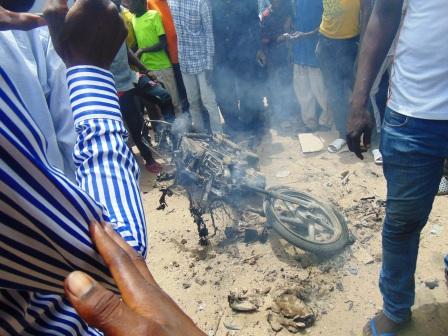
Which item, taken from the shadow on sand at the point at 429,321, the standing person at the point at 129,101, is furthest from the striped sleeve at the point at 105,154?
the standing person at the point at 129,101

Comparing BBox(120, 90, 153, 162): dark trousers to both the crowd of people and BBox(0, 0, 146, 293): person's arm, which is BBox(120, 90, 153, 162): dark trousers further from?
BBox(0, 0, 146, 293): person's arm

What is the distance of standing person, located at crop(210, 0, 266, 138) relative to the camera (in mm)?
5520

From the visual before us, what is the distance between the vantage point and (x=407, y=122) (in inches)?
77.9

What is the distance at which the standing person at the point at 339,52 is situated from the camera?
200 inches

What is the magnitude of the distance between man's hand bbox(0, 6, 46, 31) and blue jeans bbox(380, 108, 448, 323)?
1.81 metres

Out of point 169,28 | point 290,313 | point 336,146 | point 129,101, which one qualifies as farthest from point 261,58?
point 290,313

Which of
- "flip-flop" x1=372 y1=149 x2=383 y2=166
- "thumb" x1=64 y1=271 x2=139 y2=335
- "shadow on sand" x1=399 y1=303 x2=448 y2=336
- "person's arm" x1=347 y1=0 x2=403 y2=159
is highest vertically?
"thumb" x1=64 y1=271 x2=139 y2=335

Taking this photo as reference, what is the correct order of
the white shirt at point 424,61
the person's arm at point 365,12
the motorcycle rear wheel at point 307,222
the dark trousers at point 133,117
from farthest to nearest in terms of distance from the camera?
the dark trousers at point 133,117
the person's arm at point 365,12
the motorcycle rear wheel at point 307,222
the white shirt at point 424,61

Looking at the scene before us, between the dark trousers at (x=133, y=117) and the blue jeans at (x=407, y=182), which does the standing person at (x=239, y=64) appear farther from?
the blue jeans at (x=407, y=182)

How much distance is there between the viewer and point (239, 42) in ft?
18.8

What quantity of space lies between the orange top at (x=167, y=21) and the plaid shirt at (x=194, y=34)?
1.51 ft

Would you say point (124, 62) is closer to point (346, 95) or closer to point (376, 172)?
point (346, 95)

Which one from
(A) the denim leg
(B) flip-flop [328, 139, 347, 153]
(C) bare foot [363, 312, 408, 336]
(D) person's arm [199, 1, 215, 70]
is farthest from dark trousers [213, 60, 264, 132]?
(C) bare foot [363, 312, 408, 336]

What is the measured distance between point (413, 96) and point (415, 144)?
0.84 ft
